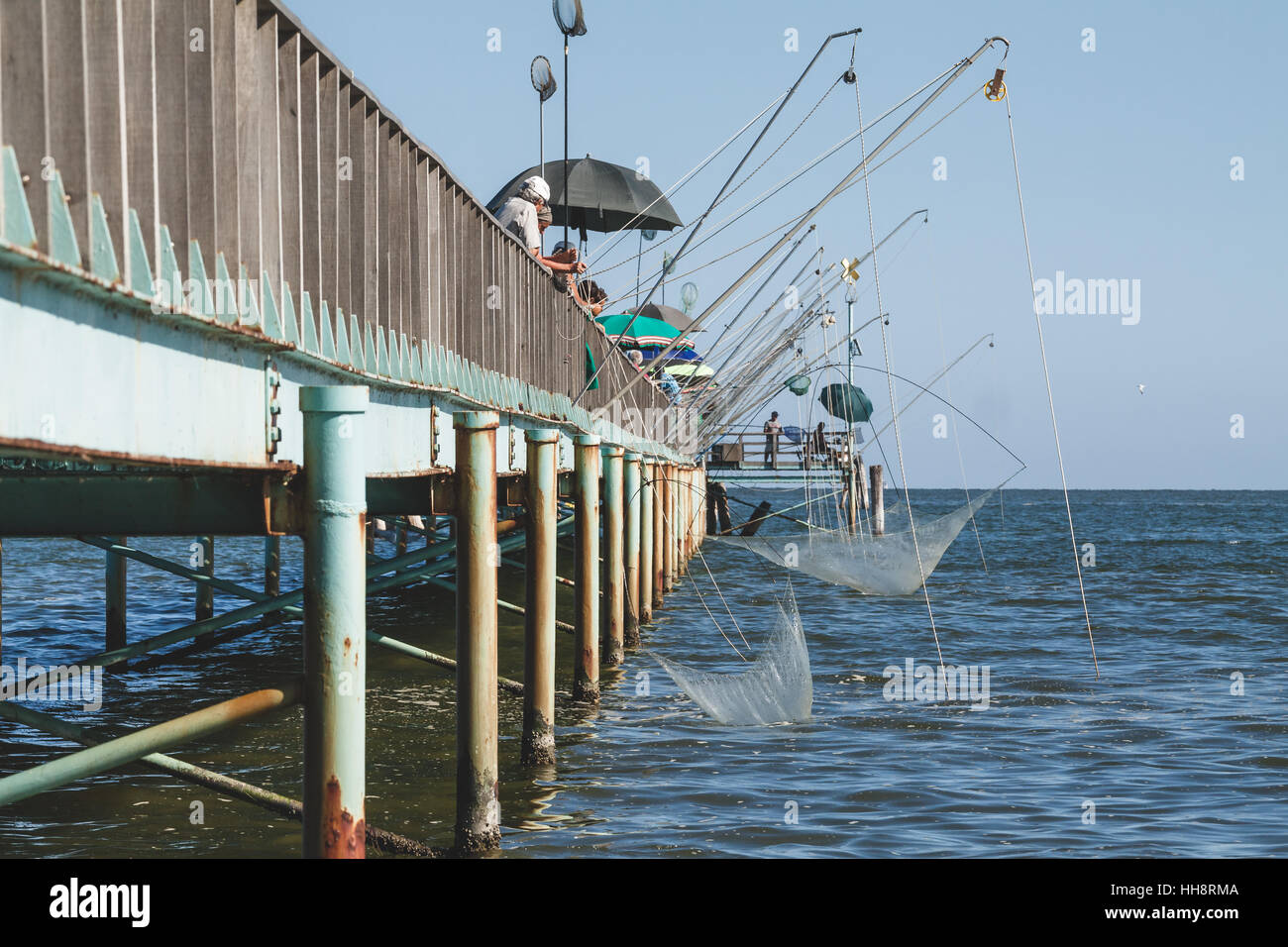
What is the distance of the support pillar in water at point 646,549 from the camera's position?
20391 mm

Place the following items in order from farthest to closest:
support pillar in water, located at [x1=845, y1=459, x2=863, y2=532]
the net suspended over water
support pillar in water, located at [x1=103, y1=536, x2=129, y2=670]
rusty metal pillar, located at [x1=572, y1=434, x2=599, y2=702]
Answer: support pillar in water, located at [x1=845, y1=459, x2=863, y2=532] < the net suspended over water < support pillar in water, located at [x1=103, y1=536, x2=129, y2=670] < rusty metal pillar, located at [x1=572, y1=434, x2=599, y2=702]

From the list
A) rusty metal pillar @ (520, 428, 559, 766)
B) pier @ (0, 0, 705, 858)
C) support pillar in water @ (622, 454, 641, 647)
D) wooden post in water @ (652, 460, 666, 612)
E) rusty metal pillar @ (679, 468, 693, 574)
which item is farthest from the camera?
rusty metal pillar @ (679, 468, 693, 574)

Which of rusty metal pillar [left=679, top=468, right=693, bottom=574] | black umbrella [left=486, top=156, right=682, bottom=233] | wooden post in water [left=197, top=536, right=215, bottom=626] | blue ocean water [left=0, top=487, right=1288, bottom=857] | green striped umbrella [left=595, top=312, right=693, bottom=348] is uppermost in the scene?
black umbrella [left=486, top=156, right=682, bottom=233]

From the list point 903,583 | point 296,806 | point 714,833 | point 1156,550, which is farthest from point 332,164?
point 1156,550

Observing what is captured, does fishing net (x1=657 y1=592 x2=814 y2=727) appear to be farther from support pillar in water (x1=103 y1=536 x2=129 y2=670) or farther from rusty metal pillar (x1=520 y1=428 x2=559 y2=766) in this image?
support pillar in water (x1=103 y1=536 x2=129 y2=670)

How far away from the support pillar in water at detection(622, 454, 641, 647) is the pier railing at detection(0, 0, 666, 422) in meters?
7.45

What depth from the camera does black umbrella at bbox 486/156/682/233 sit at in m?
25.4

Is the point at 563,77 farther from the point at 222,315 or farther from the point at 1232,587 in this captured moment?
the point at 1232,587

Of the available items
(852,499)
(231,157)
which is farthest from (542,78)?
(852,499)

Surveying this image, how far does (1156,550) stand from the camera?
61.7m

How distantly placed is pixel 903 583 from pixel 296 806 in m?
26.4

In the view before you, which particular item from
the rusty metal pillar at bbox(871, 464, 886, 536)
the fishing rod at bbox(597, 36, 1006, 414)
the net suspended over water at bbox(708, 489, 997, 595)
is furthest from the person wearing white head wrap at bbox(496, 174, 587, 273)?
the rusty metal pillar at bbox(871, 464, 886, 536)

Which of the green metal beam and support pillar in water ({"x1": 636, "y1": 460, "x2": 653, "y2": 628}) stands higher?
support pillar in water ({"x1": 636, "y1": 460, "x2": 653, "y2": 628})

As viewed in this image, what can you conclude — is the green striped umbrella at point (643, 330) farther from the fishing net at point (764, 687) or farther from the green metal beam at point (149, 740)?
the green metal beam at point (149, 740)
